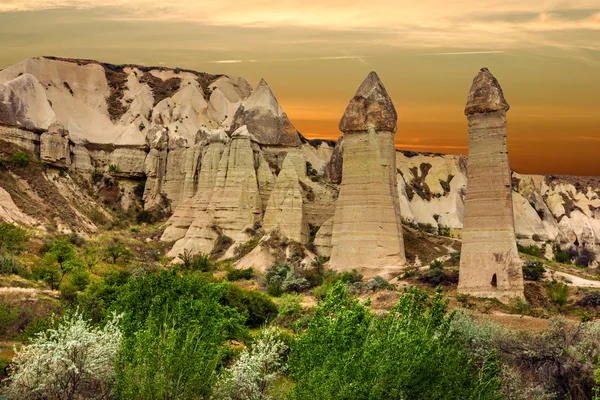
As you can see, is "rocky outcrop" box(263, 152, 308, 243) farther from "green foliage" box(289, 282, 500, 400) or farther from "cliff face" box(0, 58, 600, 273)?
"green foliage" box(289, 282, 500, 400)

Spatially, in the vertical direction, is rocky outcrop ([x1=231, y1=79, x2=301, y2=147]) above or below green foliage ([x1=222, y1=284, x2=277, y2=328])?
above

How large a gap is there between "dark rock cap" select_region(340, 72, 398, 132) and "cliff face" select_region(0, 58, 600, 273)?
0.07 m

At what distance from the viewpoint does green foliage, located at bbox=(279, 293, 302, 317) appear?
4284 cm

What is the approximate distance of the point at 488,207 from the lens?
144 feet

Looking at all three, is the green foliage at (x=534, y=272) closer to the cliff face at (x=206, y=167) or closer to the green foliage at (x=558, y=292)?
the green foliage at (x=558, y=292)

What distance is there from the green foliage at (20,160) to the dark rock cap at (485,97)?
3640 centimetres

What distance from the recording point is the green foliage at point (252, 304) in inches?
1697

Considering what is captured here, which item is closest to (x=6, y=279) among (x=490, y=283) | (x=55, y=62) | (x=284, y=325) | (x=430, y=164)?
(x=284, y=325)

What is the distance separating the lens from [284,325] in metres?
42.1

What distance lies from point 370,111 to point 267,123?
59.4 ft

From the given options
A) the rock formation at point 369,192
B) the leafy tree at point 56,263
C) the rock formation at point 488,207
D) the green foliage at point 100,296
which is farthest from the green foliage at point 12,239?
the rock formation at point 488,207

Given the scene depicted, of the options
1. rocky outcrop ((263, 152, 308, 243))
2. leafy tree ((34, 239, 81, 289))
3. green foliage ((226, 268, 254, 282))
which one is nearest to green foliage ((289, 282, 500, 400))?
leafy tree ((34, 239, 81, 289))

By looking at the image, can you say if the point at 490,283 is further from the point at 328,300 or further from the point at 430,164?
the point at 430,164

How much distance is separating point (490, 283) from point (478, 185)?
4.22 m
